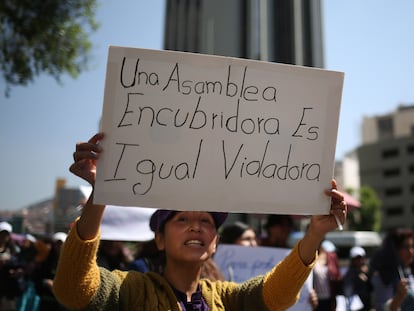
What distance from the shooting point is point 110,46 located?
4.62 feet

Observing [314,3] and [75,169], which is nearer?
[75,169]

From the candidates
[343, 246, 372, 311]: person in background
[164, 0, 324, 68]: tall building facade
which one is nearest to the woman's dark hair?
[343, 246, 372, 311]: person in background

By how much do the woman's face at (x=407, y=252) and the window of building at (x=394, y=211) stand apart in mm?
66416

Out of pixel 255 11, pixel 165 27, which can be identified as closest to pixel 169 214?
pixel 255 11

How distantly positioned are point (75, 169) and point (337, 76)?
3.38 feet

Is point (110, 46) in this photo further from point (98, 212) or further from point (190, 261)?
point (190, 261)

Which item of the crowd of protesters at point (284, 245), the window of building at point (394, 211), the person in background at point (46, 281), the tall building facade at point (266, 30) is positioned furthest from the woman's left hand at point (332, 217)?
the window of building at point (394, 211)

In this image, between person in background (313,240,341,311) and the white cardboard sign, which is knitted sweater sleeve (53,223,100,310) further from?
person in background (313,240,341,311)

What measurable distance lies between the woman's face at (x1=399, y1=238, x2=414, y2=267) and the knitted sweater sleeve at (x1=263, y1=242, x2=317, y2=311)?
272 centimetres

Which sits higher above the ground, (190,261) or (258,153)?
(258,153)

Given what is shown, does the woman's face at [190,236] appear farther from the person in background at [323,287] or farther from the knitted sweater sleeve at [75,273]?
the person in background at [323,287]

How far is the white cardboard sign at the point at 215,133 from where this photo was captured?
1.43 m

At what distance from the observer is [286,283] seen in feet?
5.14

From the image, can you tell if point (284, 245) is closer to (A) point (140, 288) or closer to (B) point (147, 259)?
(B) point (147, 259)
